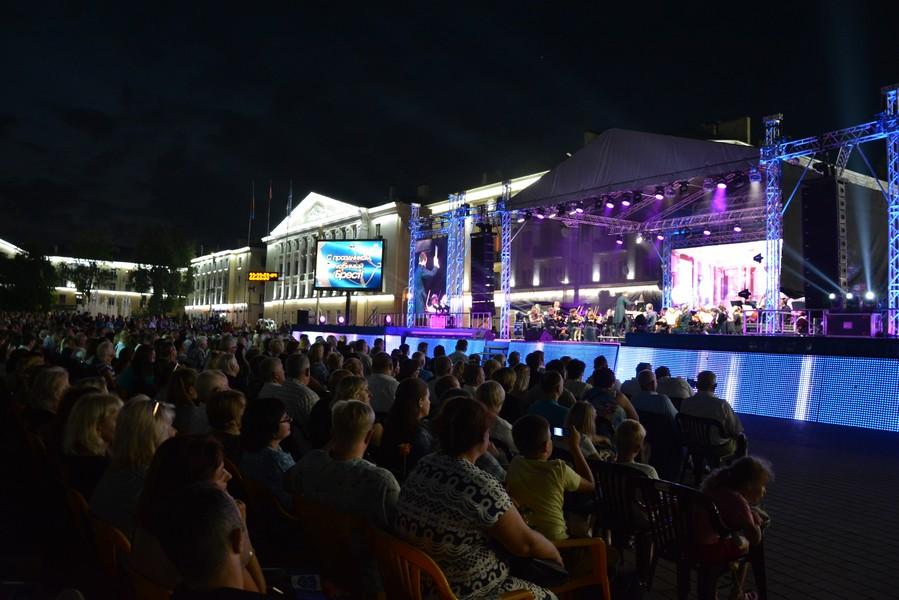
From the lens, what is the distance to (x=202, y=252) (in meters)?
84.9

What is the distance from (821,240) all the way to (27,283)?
61.1m

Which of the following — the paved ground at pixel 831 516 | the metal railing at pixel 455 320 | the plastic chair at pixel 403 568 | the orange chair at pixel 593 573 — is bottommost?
the paved ground at pixel 831 516

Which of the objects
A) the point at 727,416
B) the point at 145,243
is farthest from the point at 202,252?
the point at 727,416

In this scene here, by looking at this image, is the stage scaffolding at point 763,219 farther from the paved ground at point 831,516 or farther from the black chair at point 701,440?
the black chair at point 701,440

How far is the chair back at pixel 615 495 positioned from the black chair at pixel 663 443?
2.48 m

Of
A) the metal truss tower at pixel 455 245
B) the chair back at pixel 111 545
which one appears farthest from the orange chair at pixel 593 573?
the metal truss tower at pixel 455 245

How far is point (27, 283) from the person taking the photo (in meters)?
54.8

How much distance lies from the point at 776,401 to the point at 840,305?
438 centimetres

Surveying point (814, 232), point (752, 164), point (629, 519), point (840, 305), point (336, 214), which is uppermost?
point (336, 214)

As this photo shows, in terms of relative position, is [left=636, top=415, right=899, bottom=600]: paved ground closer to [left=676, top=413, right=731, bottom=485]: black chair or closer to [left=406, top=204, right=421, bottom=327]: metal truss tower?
[left=676, top=413, right=731, bottom=485]: black chair

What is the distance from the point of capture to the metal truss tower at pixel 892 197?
40.0 ft

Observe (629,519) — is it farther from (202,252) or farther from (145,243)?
(202,252)

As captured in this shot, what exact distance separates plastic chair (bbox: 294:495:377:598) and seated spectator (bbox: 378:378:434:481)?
1.57m

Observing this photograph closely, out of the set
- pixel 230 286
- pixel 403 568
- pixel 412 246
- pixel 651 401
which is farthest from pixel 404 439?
pixel 230 286
